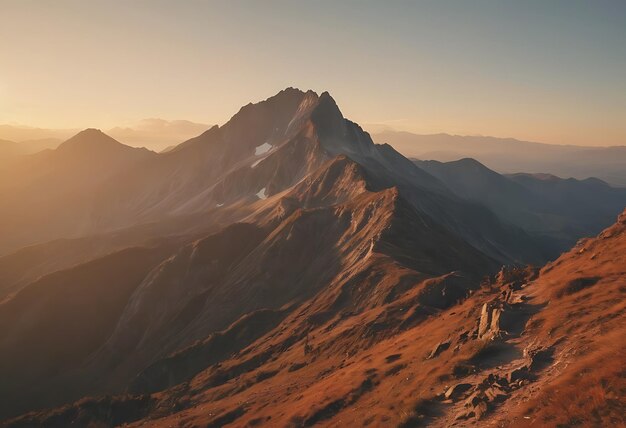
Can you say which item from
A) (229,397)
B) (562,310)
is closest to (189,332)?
(229,397)

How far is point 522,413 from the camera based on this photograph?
25.0 m

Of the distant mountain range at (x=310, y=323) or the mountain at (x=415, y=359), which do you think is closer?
the mountain at (x=415, y=359)

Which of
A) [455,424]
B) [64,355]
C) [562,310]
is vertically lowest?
[64,355]

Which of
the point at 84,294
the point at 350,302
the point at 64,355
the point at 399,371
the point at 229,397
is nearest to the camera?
the point at 399,371

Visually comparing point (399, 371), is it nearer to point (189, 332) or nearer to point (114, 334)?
point (189, 332)

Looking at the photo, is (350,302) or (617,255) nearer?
(617,255)

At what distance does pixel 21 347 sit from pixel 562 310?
133600 millimetres

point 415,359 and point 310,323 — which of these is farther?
point 310,323

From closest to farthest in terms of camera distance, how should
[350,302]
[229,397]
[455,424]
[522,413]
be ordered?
1. [522,413]
2. [455,424]
3. [229,397]
4. [350,302]

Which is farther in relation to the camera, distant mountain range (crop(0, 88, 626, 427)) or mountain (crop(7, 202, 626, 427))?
distant mountain range (crop(0, 88, 626, 427))

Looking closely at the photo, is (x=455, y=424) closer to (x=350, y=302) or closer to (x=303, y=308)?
(x=350, y=302)

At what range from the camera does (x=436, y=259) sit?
326ft

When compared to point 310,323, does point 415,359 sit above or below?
above

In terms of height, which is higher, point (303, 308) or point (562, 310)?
point (562, 310)
